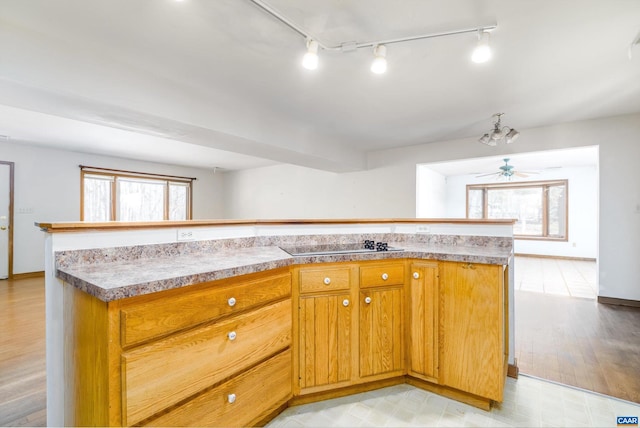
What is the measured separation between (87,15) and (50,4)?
0.17 metres

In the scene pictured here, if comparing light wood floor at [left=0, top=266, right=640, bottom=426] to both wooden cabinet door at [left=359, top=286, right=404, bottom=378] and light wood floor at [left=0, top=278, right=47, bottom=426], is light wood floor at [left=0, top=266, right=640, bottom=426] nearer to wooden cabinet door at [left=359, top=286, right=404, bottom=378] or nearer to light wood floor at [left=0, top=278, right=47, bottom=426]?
light wood floor at [left=0, top=278, right=47, bottom=426]

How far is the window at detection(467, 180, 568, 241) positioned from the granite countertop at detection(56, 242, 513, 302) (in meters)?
6.97

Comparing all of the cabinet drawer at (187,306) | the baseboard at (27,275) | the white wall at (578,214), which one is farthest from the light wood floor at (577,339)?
the baseboard at (27,275)

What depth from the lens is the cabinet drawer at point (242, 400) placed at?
3.85ft

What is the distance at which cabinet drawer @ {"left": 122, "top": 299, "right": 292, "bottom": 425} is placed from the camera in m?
1.02

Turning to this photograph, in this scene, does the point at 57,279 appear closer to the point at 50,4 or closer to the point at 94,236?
the point at 94,236

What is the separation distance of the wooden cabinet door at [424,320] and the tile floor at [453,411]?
0.18 meters

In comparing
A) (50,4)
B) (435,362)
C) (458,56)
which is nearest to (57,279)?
(50,4)

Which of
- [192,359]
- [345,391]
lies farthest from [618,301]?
[192,359]

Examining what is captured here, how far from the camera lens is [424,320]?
70.9 inches

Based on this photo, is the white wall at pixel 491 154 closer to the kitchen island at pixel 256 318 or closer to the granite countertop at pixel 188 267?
the kitchen island at pixel 256 318

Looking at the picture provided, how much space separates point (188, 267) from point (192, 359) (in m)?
0.37

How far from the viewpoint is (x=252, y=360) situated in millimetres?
1409

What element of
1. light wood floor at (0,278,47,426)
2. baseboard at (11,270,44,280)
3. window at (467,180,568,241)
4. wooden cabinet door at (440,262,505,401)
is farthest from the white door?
window at (467,180,568,241)
